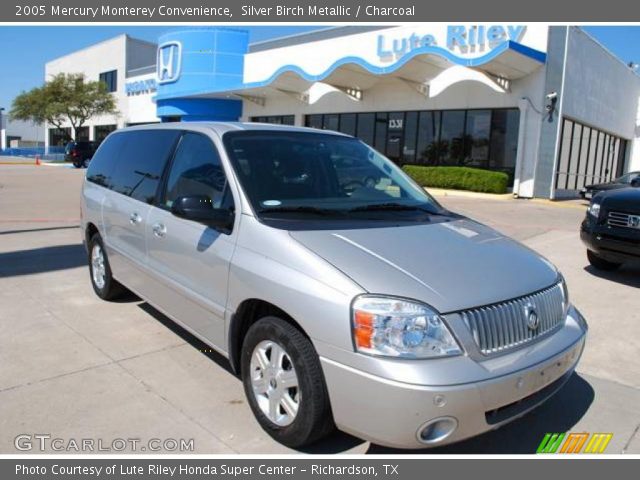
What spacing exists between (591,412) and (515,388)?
52.2 inches

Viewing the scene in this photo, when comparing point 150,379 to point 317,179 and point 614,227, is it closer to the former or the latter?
point 317,179

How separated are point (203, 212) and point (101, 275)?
2808 millimetres

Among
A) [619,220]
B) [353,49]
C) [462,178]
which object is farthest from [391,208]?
[353,49]

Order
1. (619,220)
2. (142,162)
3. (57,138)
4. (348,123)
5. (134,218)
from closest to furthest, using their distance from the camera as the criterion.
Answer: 1. (134,218)
2. (142,162)
3. (619,220)
4. (348,123)
5. (57,138)

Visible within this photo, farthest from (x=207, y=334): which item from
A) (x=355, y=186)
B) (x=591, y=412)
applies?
(x=591, y=412)

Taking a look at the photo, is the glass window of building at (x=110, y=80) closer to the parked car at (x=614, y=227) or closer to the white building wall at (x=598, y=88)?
the white building wall at (x=598, y=88)

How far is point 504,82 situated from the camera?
20250 mm

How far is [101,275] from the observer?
225 inches

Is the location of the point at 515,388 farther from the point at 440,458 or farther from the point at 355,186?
the point at 355,186

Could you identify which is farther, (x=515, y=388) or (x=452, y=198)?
(x=452, y=198)

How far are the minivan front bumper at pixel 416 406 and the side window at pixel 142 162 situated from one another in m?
2.52

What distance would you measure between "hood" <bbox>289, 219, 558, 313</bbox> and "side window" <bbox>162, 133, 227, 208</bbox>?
2.97 feet

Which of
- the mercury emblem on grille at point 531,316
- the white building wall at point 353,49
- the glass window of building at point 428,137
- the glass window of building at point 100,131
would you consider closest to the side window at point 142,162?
the mercury emblem on grille at point 531,316

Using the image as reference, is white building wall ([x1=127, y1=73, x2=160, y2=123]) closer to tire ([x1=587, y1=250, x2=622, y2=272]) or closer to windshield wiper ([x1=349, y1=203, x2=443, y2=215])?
tire ([x1=587, y1=250, x2=622, y2=272])
